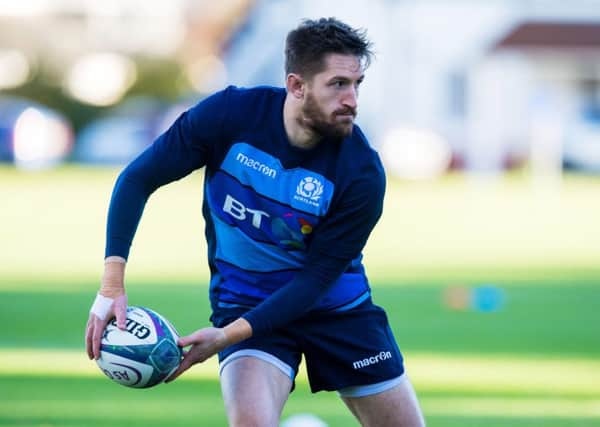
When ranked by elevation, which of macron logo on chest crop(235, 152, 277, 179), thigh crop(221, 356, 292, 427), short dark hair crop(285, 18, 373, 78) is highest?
short dark hair crop(285, 18, 373, 78)

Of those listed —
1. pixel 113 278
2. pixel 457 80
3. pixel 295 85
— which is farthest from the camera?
pixel 457 80

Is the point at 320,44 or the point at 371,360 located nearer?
the point at 320,44

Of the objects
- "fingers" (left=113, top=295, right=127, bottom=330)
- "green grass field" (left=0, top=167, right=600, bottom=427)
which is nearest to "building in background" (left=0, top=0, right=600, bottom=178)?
"green grass field" (left=0, top=167, right=600, bottom=427)

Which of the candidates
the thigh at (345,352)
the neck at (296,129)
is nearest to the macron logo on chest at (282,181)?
the neck at (296,129)

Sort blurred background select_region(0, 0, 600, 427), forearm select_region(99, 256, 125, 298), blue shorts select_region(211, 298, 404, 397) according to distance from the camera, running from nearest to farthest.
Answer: forearm select_region(99, 256, 125, 298), blue shorts select_region(211, 298, 404, 397), blurred background select_region(0, 0, 600, 427)

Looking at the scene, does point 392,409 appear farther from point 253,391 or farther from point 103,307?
point 103,307

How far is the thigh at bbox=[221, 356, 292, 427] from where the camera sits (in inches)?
252

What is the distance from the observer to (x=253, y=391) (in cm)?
652

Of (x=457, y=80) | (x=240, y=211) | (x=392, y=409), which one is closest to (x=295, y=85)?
(x=240, y=211)

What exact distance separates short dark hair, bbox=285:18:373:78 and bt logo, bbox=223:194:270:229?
647mm

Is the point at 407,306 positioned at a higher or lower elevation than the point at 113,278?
lower

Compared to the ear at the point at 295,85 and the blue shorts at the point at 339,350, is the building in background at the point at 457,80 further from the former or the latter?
the ear at the point at 295,85

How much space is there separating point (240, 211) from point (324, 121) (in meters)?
0.59

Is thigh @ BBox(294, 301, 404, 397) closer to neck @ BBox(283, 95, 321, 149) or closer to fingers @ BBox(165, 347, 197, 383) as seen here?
fingers @ BBox(165, 347, 197, 383)
